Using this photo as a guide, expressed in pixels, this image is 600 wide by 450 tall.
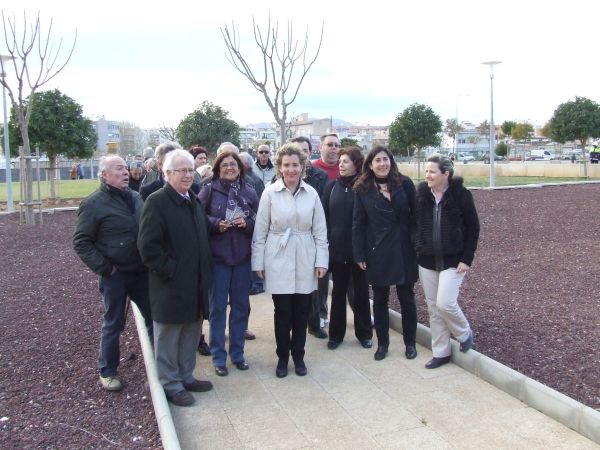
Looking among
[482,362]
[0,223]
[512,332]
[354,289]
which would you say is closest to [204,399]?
[354,289]

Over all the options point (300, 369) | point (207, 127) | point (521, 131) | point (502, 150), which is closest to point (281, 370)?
point (300, 369)

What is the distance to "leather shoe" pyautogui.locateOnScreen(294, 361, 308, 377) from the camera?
202 inches

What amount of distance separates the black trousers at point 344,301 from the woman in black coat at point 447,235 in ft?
2.54

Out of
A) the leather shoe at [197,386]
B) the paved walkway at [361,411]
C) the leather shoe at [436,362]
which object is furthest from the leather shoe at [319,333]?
the leather shoe at [197,386]

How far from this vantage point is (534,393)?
4.36 meters

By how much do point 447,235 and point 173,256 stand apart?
88.7 inches

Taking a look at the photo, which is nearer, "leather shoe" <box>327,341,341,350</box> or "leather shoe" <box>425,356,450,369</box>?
"leather shoe" <box>425,356,450,369</box>

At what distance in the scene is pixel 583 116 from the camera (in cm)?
2919

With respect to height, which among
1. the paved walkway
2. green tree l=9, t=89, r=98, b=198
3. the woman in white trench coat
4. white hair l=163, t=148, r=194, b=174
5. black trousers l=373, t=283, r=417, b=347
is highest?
green tree l=9, t=89, r=98, b=198

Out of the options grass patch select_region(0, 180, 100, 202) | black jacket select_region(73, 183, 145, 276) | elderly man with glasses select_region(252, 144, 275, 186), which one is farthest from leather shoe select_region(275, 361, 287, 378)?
grass patch select_region(0, 180, 100, 202)

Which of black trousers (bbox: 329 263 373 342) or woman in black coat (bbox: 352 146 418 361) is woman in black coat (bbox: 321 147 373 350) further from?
woman in black coat (bbox: 352 146 418 361)

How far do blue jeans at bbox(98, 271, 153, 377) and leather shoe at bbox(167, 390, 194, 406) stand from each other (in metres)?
0.68

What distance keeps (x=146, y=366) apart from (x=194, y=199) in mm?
1584

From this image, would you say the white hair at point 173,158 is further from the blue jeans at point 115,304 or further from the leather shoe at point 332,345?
the leather shoe at point 332,345
